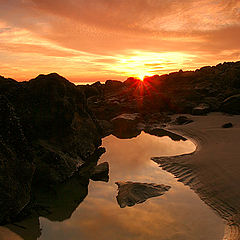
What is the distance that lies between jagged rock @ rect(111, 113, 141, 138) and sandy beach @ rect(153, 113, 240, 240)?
5.45 meters

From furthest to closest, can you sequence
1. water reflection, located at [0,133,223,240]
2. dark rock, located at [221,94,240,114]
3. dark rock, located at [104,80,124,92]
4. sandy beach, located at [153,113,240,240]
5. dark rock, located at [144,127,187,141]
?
dark rock, located at [104,80,124,92]
dark rock, located at [221,94,240,114]
dark rock, located at [144,127,187,141]
sandy beach, located at [153,113,240,240]
water reflection, located at [0,133,223,240]

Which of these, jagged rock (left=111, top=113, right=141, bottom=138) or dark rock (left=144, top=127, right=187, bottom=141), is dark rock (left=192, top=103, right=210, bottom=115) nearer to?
jagged rock (left=111, top=113, right=141, bottom=138)

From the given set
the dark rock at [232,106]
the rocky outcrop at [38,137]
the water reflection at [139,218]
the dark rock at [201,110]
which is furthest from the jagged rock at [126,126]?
the water reflection at [139,218]

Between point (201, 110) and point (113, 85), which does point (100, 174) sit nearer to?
point (201, 110)

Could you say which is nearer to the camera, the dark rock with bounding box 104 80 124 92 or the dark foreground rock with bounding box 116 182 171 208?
the dark foreground rock with bounding box 116 182 171 208

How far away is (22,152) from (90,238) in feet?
11.8

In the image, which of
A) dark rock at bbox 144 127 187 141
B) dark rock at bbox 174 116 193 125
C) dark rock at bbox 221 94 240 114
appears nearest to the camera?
dark rock at bbox 144 127 187 141

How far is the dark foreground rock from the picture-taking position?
8.86 metres

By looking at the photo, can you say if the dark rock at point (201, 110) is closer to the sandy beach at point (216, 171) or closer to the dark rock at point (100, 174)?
the sandy beach at point (216, 171)

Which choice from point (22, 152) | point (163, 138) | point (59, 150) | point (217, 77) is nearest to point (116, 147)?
point (163, 138)

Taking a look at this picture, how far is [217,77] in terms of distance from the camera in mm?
46250

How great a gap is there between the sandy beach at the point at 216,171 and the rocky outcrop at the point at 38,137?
4877mm

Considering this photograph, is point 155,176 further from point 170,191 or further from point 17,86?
point 17,86

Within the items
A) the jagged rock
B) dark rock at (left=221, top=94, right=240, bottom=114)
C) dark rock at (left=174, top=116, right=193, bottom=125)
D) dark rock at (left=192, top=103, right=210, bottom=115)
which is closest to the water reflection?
the jagged rock
